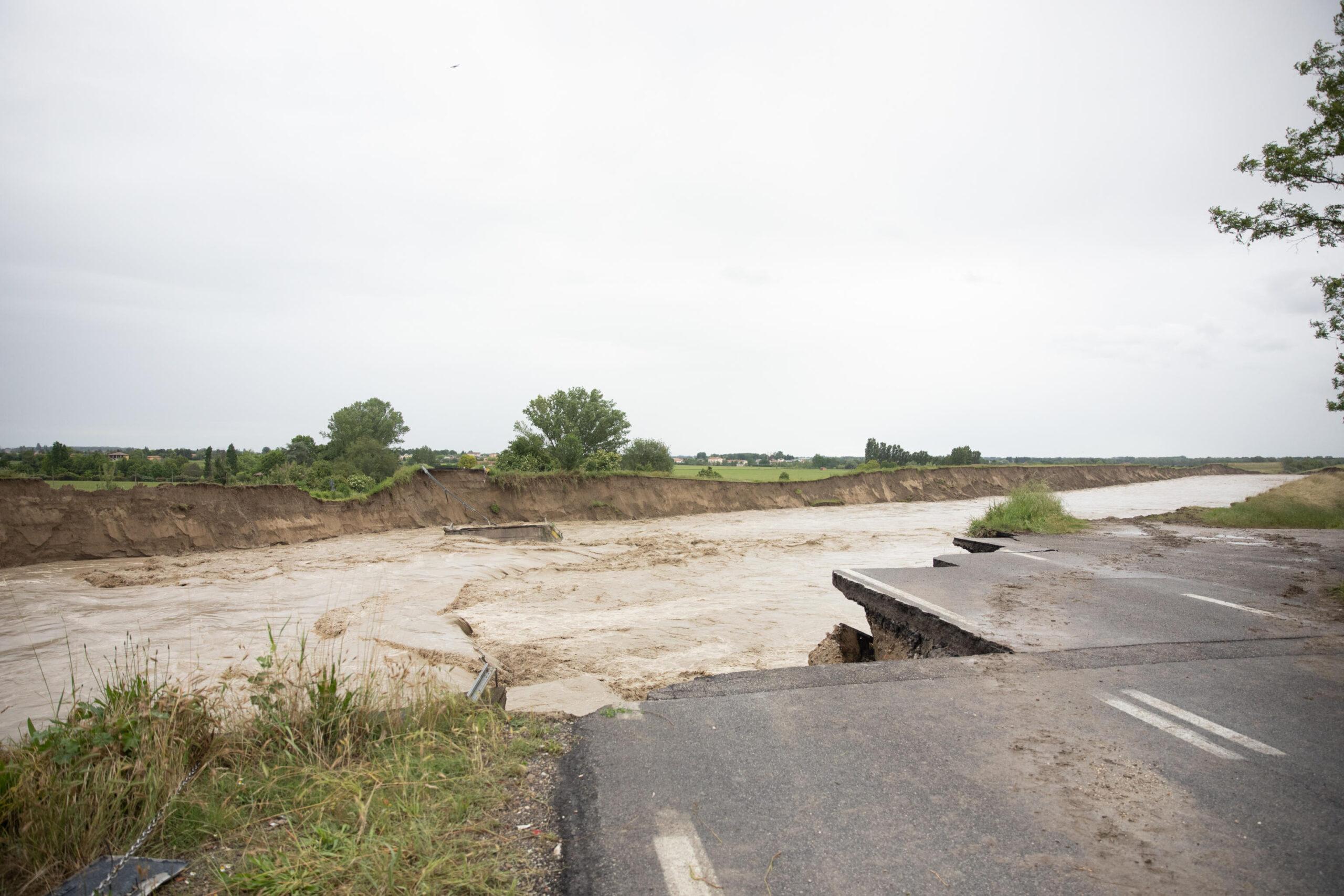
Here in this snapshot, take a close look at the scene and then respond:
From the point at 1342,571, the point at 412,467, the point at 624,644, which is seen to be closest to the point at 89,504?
the point at 412,467

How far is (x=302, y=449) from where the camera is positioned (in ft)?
125

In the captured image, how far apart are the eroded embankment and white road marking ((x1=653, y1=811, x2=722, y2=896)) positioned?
18.4 m

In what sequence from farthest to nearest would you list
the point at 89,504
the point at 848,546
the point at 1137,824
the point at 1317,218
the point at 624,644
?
the point at 848,546, the point at 89,504, the point at 1317,218, the point at 624,644, the point at 1137,824

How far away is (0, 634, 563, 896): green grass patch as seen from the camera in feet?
8.29

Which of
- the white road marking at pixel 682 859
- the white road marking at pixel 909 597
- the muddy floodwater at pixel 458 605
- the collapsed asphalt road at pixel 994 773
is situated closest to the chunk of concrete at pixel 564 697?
the muddy floodwater at pixel 458 605

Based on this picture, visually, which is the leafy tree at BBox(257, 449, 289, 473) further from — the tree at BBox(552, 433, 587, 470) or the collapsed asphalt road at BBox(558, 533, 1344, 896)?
the collapsed asphalt road at BBox(558, 533, 1344, 896)

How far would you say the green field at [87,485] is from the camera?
50.9ft

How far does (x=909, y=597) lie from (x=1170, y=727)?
10.7 ft

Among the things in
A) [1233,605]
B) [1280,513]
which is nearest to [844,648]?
[1233,605]

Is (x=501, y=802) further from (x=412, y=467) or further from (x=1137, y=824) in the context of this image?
(x=412, y=467)

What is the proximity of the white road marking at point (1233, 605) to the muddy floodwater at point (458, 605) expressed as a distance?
12.1ft

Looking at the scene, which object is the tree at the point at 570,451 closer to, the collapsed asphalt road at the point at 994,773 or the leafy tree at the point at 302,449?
the leafy tree at the point at 302,449

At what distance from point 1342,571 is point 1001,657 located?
7.01m

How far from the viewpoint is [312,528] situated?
763 inches
